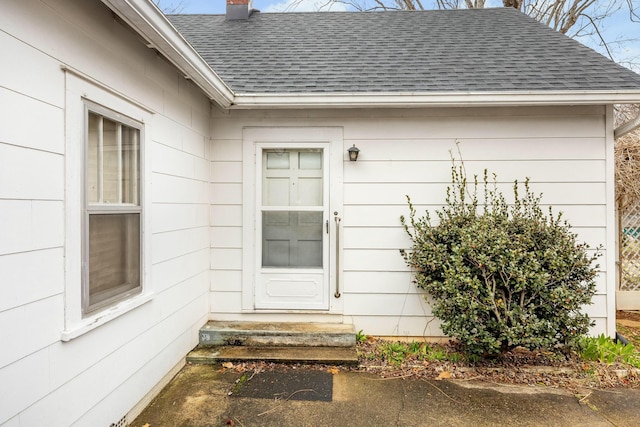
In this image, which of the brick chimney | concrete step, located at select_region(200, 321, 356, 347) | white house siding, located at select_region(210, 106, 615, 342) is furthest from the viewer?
the brick chimney

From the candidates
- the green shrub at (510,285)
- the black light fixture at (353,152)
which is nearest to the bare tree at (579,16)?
the black light fixture at (353,152)

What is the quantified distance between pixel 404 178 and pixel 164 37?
8.20 ft

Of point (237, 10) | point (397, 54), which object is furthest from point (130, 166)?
point (237, 10)

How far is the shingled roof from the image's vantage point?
360 centimetres

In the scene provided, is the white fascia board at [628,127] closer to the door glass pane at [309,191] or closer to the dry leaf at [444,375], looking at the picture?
the dry leaf at [444,375]

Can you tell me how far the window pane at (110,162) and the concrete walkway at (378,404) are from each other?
1.55 meters

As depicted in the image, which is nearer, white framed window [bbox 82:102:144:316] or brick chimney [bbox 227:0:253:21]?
white framed window [bbox 82:102:144:316]

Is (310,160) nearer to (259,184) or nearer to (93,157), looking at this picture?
(259,184)

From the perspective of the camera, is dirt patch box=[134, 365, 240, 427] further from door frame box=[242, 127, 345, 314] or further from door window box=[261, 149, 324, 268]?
door window box=[261, 149, 324, 268]

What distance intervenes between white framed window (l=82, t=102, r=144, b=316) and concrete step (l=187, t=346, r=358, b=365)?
1.17 meters

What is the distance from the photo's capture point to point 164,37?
2195 millimetres

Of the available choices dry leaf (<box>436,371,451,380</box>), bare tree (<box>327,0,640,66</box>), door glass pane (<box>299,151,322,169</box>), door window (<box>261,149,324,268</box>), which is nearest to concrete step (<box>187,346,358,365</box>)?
dry leaf (<box>436,371,451,380</box>)

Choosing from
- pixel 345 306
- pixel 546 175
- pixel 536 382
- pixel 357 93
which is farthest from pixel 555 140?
pixel 345 306

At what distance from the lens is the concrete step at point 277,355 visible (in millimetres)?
3221
